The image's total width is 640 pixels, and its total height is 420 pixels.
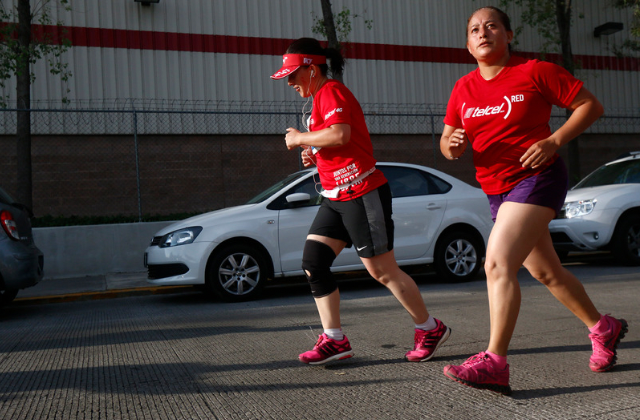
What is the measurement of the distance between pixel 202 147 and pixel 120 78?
2511mm

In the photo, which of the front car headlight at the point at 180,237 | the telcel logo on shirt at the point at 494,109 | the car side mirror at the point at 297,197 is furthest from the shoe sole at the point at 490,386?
the front car headlight at the point at 180,237

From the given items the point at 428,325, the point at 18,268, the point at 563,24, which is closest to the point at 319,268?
the point at 428,325

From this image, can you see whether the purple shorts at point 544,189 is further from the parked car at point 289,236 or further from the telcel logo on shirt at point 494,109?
the parked car at point 289,236

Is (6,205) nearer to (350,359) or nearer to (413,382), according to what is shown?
(350,359)

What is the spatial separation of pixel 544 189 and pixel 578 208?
6249mm

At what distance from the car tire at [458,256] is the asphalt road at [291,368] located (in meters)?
1.36

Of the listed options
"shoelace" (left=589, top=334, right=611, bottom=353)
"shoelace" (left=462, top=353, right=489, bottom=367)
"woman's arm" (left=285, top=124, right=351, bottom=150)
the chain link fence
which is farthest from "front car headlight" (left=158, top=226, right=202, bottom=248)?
the chain link fence

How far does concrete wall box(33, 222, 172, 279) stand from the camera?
1034cm

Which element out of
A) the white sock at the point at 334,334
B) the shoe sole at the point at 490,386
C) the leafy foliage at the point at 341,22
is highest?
the leafy foliage at the point at 341,22

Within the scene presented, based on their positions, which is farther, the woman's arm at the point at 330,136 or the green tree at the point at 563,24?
the green tree at the point at 563,24

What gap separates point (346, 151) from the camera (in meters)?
3.74

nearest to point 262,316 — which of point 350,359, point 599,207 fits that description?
point 350,359

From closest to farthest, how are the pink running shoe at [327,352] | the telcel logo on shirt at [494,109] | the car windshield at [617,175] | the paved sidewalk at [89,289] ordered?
1. the telcel logo on shirt at [494,109]
2. the pink running shoe at [327,352]
3. the paved sidewalk at [89,289]
4. the car windshield at [617,175]

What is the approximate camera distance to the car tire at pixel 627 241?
28.5 ft
